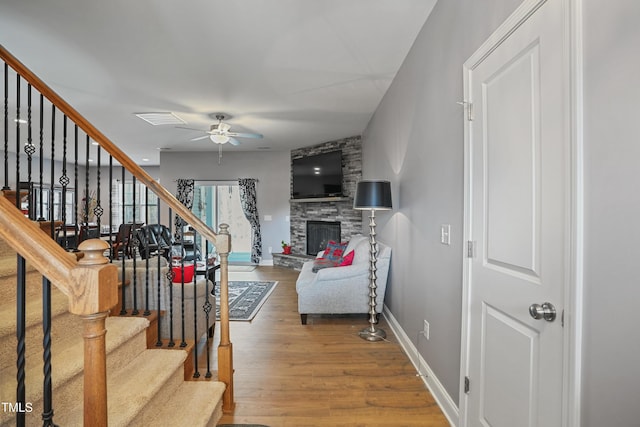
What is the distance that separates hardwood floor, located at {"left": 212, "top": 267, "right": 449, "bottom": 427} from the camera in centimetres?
194

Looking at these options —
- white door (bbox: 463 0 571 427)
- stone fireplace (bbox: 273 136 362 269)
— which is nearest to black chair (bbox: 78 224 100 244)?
white door (bbox: 463 0 571 427)

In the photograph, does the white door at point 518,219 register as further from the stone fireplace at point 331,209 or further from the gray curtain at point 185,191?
the gray curtain at point 185,191

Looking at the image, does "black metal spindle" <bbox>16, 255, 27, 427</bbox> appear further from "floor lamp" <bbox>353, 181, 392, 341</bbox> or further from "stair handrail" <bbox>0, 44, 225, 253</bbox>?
"floor lamp" <bbox>353, 181, 392, 341</bbox>

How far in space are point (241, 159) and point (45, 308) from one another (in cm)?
674

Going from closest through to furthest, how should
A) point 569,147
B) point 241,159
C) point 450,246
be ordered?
point 569,147, point 450,246, point 241,159

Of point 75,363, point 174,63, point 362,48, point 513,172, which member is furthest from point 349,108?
point 75,363

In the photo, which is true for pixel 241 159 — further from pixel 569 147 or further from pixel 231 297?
pixel 569 147

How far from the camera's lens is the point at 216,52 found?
2.84 m

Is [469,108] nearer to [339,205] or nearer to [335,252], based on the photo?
[335,252]

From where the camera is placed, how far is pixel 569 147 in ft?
3.35

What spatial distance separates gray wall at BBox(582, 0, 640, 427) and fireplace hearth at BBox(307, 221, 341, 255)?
533 centimetres

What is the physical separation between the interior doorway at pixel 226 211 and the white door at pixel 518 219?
6.53 m

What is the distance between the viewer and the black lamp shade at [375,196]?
9.91 ft

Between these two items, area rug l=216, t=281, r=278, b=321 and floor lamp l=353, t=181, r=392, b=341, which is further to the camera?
area rug l=216, t=281, r=278, b=321
